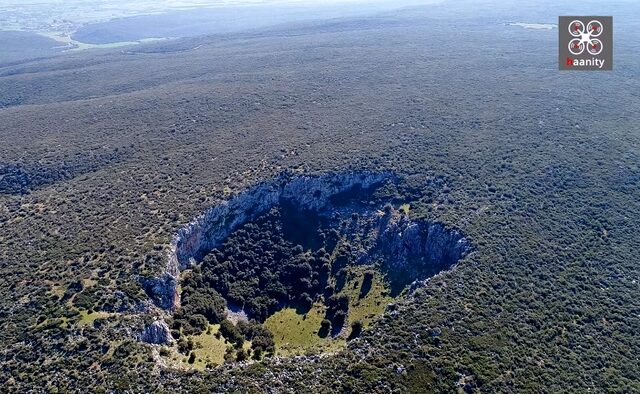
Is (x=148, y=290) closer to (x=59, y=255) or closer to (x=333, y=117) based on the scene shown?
(x=59, y=255)

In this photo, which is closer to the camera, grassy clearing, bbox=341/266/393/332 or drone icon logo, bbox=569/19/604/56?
grassy clearing, bbox=341/266/393/332

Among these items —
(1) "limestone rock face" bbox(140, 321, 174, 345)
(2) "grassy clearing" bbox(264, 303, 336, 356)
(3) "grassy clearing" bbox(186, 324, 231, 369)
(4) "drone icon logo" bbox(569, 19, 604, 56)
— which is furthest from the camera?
(4) "drone icon logo" bbox(569, 19, 604, 56)

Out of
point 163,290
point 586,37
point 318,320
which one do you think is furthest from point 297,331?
point 586,37

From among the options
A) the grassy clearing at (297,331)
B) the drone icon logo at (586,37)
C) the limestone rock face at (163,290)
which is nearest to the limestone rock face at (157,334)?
the limestone rock face at (163,290)

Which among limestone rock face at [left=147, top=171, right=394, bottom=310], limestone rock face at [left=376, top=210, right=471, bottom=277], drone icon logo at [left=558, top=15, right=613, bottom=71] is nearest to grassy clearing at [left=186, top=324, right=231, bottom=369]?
limestone rock face at [left=147, top=171, right=394, bottom=310]

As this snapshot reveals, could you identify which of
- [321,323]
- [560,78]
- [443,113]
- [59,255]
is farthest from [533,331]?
[560,78]

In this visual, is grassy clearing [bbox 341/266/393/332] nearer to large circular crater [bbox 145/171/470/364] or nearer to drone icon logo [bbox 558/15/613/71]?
large circular crater [bbox 145/171/470/364]

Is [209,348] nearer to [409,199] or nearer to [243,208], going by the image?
[243,208]

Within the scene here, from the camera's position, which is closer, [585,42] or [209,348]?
[209,348]
